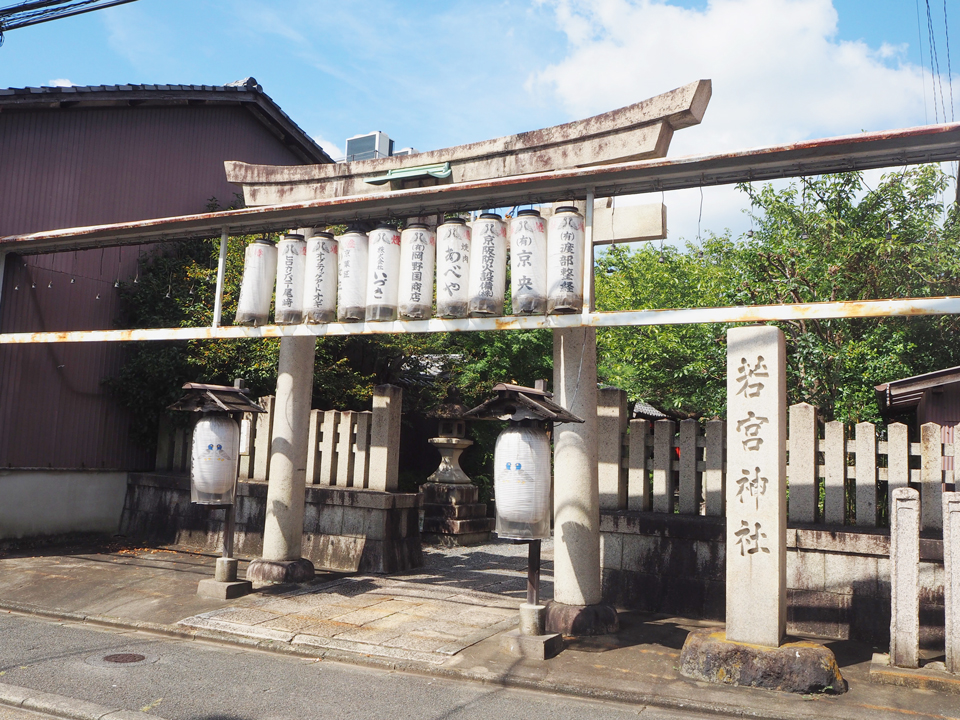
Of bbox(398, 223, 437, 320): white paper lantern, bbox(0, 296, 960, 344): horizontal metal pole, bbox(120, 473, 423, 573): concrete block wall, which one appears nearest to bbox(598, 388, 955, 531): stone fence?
bbox(0, 296, 960, 344): horizontal metal pole

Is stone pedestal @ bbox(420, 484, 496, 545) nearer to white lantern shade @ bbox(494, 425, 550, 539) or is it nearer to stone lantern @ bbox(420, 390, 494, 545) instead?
stone lantern @ bbox(420, 390, 494, 545)

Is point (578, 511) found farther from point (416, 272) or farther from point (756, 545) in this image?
point (416, 272)

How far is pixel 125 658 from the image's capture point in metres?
8.04

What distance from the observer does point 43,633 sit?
29.7 ft

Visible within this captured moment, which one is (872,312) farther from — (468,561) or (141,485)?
(141,485)

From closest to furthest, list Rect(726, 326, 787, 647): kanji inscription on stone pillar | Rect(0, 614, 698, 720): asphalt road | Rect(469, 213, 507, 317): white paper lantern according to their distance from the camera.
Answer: Rect(0, 614, 698, 720): asphalt road, Rect(726, 326, 787, 647): kanji inscription on stone pillar, Rect(469, 213, 507, 317): white paper lantern

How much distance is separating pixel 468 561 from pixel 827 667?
8.68m

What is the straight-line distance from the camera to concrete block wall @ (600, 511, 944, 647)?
8617mm

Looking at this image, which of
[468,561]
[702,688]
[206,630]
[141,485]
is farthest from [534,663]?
[141,485]

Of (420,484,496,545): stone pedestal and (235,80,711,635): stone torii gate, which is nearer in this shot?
(235,80,711,635): stone torii gate

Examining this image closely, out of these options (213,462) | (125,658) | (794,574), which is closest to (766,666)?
(794,574)

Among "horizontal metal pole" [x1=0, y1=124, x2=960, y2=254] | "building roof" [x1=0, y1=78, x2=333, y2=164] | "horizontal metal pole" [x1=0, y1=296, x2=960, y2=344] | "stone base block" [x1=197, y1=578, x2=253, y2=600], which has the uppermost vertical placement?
"building roof" [x1=0, y1=78, x2=333, y2=164]

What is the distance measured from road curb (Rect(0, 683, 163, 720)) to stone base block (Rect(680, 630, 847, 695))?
5.14m

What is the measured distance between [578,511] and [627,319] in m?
2.59
